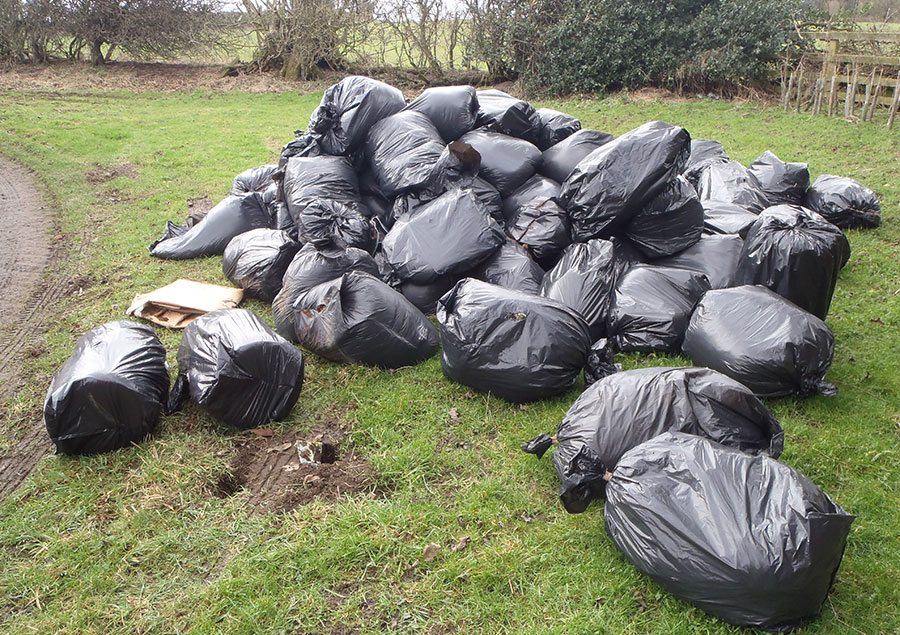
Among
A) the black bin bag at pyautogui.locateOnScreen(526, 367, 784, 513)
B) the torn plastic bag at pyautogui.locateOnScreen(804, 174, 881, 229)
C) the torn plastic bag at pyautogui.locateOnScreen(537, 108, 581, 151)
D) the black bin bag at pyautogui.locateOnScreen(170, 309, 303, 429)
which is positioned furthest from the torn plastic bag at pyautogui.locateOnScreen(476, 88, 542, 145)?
the black bin bag at pyautogui.locateOnScreen(526, 367, 784, 513)

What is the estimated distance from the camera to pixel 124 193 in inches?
275

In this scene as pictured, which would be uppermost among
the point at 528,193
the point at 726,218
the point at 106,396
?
the point at 528,193

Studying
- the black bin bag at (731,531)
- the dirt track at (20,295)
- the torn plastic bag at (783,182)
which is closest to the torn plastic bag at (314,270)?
the dirt track at (20,295)

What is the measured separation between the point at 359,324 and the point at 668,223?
6.42ft

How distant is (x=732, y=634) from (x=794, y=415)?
1.37 m

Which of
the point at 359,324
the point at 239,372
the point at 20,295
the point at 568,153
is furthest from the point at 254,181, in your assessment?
the point at 239,372

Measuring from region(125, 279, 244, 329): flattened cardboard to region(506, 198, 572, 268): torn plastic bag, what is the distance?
194 centimetres

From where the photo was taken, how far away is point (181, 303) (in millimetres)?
4074

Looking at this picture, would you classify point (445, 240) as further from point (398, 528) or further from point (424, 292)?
point (398, 528)

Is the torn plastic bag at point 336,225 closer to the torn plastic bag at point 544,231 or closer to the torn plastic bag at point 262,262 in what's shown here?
the torn plastic bag at point 262,262

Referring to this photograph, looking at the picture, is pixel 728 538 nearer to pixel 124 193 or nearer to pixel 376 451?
pixel 376 451

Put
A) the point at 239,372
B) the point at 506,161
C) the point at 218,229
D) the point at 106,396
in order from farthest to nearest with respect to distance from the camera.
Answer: the point at 218,229 → the point at 506,161 → the point at 239,372 → the point at 106,396

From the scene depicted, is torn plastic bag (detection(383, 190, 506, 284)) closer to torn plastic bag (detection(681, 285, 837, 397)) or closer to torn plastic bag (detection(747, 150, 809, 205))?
torn plastic bag (detection(681, 285, 837, 397))

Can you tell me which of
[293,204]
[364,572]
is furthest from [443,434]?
[293,204]
